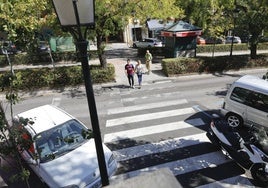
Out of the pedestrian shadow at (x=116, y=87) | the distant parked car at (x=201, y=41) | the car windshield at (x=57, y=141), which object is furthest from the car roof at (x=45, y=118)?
the distant parked car at (x=201, y=41)

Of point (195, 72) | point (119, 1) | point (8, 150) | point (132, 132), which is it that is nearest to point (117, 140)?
point (132, 132)

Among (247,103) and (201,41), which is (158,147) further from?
(201,41)

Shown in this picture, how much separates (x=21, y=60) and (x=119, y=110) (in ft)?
51.9

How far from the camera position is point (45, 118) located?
301 inches

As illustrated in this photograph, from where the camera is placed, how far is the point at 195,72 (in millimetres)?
17703

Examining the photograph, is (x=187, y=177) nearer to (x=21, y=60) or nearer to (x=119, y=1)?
(x=119, y=1)

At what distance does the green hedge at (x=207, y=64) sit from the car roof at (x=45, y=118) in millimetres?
10467

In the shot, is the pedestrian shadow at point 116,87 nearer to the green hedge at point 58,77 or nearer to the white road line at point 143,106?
the green hedge at point 58,77

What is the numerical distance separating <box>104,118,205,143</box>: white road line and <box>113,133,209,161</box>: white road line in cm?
80

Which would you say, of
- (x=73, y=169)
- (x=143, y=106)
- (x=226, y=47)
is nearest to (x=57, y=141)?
(x=73, y=169)

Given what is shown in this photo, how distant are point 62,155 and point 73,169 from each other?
0.59 m

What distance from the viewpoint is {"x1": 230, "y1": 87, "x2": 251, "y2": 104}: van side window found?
9.08 m

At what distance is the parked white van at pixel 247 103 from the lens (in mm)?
8578

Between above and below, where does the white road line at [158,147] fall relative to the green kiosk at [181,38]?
below
